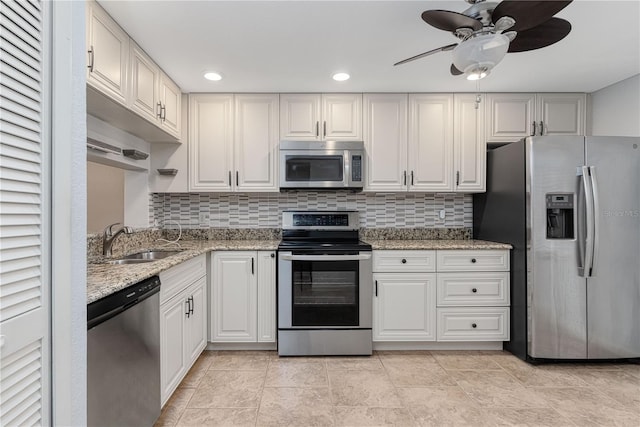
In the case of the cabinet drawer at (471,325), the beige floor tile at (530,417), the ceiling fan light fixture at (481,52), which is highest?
the ceiling fan light fixture at (481,52)

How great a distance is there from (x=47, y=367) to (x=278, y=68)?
7.34ft

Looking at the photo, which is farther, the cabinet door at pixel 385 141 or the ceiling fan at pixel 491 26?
the cabinet door at pixel 385 141

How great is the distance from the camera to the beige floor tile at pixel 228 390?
1.93 meters

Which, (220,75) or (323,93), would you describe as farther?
(323,93)

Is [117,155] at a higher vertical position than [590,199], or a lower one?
higher

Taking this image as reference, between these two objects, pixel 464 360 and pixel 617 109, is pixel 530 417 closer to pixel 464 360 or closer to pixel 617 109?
pixel 464 360

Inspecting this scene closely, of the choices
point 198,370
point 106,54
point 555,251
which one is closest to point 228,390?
point 198,370

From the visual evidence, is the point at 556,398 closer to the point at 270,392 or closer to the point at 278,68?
the point at 270,392

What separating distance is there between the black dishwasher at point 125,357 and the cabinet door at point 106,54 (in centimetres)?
107

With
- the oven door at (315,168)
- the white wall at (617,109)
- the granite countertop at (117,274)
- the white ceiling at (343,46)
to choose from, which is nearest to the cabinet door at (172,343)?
the granite countertop at (117,274)

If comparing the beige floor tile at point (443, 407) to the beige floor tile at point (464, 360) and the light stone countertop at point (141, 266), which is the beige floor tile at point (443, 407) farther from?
the light stone countertop at point (141, 266)

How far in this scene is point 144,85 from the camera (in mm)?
2129

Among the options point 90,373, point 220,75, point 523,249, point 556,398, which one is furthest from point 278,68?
point 556,398

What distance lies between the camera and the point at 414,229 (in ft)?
10.5
